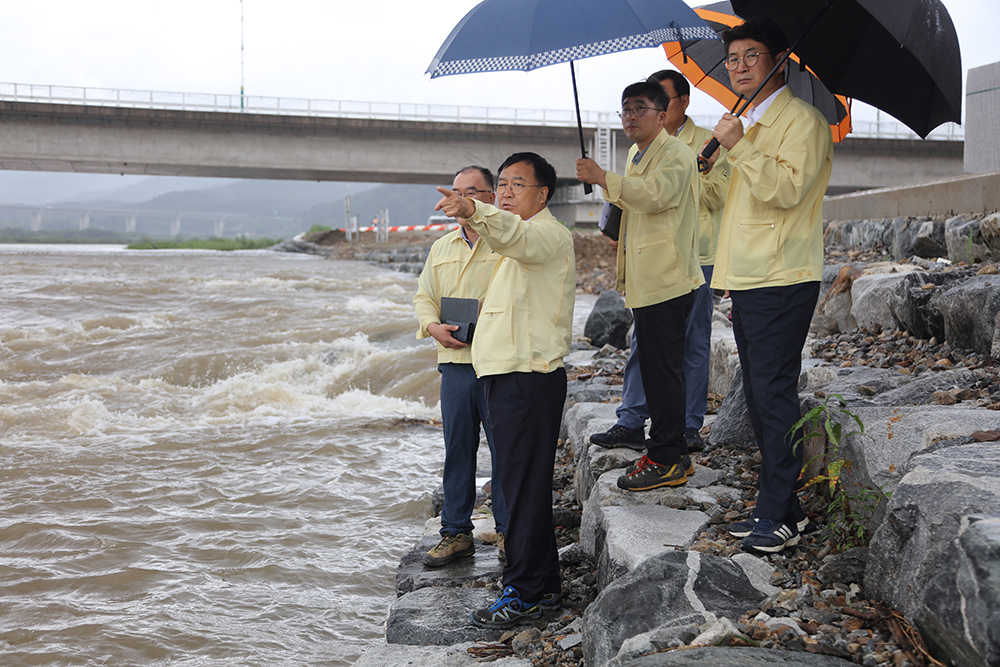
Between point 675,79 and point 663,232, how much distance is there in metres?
0.94

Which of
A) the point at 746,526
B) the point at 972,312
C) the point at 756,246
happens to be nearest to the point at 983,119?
the point at 972,312

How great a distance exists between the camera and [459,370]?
3488mm

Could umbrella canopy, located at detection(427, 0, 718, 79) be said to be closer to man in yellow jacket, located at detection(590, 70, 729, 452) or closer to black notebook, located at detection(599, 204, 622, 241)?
man in yellow jacket, located at detection(590, 70, 729, 452)

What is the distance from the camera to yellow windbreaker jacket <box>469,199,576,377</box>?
2799 millimetres

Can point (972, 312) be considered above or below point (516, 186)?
below

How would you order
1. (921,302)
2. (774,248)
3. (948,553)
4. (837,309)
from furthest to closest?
(837,309) → (921,302) → (774,248) → (948,553)

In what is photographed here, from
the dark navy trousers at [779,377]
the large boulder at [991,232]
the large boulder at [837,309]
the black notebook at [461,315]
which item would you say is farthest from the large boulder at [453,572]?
the large boulder at [991,232]

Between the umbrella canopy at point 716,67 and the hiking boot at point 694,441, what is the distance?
5.29ft

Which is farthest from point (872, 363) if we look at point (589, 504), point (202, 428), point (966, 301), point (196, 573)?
point (202, 428)

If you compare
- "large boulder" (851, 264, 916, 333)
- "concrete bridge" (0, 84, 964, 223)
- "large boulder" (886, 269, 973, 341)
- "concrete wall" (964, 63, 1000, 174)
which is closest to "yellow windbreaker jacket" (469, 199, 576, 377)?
"large boulder" (886, 269, 973, 341)

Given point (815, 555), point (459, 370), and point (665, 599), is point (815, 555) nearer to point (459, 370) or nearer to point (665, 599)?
point (665, 599)

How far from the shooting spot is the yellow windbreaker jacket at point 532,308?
2799 millimetres

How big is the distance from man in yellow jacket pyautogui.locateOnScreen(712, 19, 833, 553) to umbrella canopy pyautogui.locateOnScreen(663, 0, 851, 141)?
1.64ft

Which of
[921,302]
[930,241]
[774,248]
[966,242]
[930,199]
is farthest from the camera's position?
[930,199]
